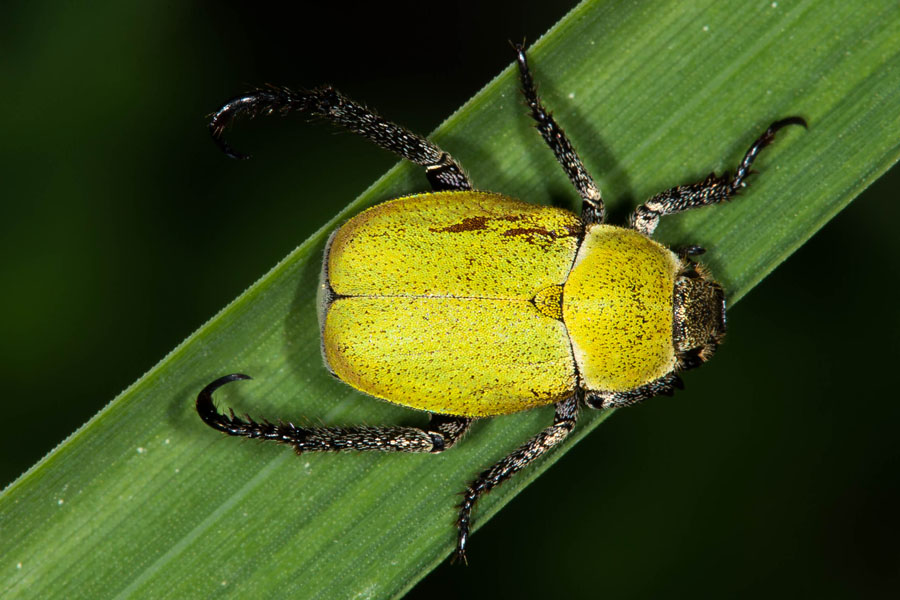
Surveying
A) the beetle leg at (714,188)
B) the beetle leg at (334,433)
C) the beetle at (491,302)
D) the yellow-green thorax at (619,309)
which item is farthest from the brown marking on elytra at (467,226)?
the beetle leg at (334,433)

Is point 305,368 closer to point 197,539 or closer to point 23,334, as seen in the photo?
point 197,539

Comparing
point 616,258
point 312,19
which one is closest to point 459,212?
point 616,258

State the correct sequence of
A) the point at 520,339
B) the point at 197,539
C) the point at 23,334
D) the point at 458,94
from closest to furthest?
the point at 520,339 → the point at 197,539 → the point at 23,334 → the point at 458,94

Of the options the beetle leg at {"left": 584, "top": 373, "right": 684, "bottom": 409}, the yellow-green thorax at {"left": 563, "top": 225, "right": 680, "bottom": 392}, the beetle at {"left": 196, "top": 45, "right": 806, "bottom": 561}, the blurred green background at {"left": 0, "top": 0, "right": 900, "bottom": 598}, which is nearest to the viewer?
the beetle at {"left": 196, "top": 45, "right": 806, "bottom": 561}

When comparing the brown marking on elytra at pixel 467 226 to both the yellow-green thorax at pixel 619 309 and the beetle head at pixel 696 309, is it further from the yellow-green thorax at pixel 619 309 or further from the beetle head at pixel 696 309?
the beetle head at pixel 696 309

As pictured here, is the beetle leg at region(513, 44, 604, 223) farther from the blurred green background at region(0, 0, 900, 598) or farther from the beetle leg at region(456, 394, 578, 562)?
the blurred green background at region(0, 0, 900, 598)

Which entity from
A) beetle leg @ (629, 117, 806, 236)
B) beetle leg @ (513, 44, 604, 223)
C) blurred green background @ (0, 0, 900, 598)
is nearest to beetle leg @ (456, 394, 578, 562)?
blurred green background @ (0, 0, 900, 598)

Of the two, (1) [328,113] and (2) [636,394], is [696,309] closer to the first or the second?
(2) [636,394]
